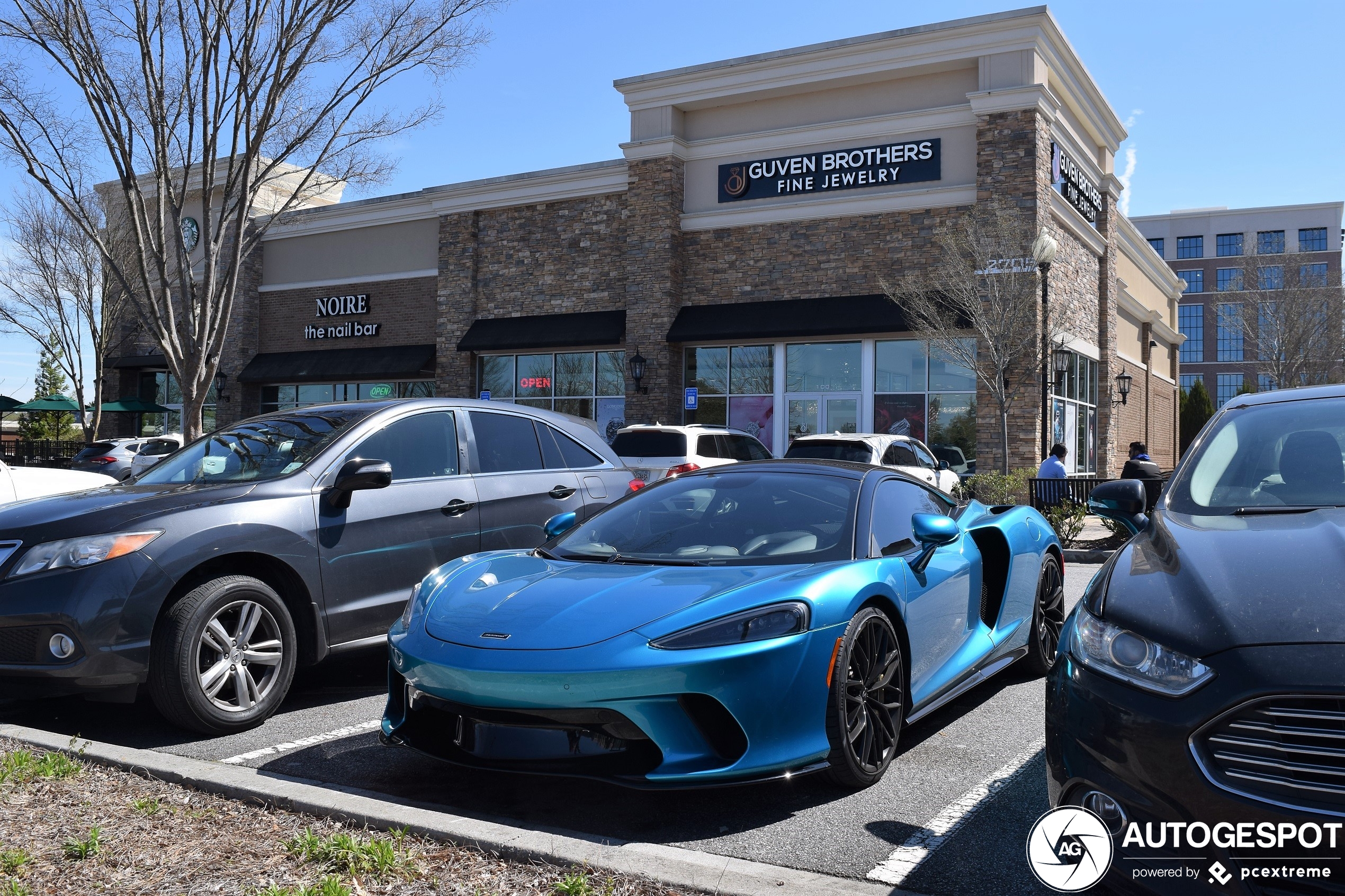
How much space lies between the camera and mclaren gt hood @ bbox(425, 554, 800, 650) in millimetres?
3545

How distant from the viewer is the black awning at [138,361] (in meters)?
35.1

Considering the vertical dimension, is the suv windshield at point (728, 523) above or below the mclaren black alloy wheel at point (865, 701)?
above

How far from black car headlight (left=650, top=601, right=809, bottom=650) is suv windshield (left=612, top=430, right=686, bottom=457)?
10.5m

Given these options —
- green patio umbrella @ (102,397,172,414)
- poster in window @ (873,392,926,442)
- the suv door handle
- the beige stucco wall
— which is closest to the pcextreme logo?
the suv door handle

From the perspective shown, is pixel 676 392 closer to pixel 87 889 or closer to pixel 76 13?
pixel 76 13

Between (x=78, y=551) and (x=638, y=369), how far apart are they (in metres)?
20.1

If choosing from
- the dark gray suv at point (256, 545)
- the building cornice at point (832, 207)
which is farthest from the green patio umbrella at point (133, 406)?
the dark gray suv at point (256, 545)

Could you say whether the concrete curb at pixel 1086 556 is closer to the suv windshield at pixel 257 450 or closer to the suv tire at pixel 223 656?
the suv windshield at pixel 257 450

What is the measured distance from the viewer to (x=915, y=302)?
2052cm

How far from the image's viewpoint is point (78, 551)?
451 centimetres

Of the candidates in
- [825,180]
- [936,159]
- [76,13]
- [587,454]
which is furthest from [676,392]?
[587,454]

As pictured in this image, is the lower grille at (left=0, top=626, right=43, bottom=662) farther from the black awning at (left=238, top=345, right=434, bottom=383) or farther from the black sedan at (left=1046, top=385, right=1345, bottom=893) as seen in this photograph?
the black awning at (left=238, top=345, right=434, bottom=383)

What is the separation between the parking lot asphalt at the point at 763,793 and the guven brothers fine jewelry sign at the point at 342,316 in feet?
86.8

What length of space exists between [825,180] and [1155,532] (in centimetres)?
2096
